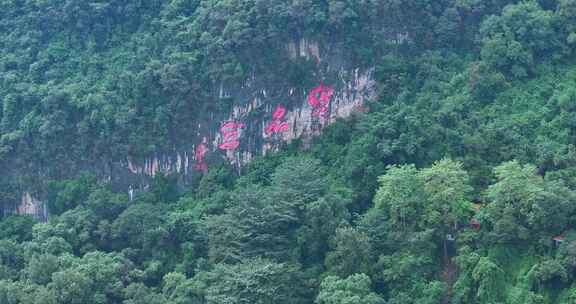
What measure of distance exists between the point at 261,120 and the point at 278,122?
0.51 m

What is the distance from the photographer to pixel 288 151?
30.0 metres

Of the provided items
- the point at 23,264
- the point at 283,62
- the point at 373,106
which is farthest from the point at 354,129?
the point at 23,264

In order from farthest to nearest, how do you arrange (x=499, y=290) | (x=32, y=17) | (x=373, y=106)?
1. (x=32, y=17)
2. (x=373, y=106)
3. (x=499, y=290)

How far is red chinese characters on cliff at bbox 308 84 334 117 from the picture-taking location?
1179 inches

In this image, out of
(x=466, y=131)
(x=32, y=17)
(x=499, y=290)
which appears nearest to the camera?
(x=499, y=290)

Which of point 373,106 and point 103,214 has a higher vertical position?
point 373,106

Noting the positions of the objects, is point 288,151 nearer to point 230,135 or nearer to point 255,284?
point 230,135

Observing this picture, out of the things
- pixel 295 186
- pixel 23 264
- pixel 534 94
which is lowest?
pixel 23 264

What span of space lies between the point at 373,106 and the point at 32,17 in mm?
11609

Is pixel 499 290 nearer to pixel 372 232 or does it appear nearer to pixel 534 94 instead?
pixel 372 232

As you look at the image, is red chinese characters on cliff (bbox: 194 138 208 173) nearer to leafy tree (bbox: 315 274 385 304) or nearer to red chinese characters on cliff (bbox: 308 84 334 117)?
red chinese characters on cliff (bbox: 308 84 334 117)

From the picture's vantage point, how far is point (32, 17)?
3309cm

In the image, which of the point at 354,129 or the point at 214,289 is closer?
the point at 214,289

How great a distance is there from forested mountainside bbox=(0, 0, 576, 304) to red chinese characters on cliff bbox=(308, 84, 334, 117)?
41 mm
